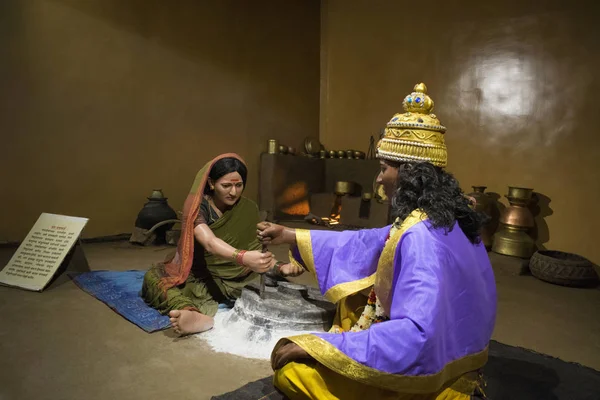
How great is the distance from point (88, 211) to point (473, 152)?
212 inches

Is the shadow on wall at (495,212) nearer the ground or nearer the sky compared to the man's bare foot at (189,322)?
nearer the sky

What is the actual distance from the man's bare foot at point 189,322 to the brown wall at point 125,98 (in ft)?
12.1

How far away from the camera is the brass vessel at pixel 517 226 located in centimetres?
559

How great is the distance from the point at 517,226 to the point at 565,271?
0.89m

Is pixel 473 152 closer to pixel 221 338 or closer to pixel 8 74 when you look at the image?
pixel 221 338

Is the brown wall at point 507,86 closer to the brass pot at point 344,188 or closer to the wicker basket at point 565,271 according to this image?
the wicker basket at point 565,271

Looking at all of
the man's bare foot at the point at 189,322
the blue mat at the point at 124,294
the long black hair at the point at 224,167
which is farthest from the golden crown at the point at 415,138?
the blue mat at the point at 124,294

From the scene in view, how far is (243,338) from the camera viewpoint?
9.93ft

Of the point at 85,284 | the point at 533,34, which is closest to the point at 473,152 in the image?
the point at 533,34

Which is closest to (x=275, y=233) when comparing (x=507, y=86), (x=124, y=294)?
(x=124, y=294)

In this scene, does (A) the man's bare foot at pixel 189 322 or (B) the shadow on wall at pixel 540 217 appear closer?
(A) the man's bare foot at pixel 189 322

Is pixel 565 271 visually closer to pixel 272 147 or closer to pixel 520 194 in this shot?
pixel 520 194

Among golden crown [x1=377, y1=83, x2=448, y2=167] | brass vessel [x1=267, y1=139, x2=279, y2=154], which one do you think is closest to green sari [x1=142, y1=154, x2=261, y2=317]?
golden crown [x1=377, y1=83, x2=448, y2=167]

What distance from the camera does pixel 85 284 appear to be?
413cm
